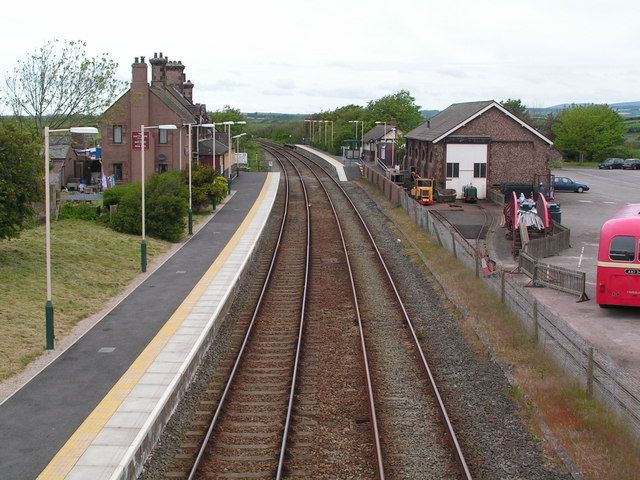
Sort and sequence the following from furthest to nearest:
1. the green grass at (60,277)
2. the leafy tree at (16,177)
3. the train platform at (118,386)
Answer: the leafy tree at (16,177) → the green grass at (60,277) → the train platform at (118,386)

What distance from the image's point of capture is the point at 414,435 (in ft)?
54.1

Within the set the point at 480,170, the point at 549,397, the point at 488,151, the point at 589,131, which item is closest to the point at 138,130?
the point at 480,170

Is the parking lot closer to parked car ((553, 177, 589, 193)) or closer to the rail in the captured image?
parked car ((553, 177, 589, 193))

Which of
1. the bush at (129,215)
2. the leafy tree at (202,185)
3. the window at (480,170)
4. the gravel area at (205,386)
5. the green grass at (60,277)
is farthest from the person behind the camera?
the window at (480,170)

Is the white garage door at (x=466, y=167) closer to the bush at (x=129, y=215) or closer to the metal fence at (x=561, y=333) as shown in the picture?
the metal fence at (x=561, y=333)

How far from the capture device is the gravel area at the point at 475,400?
49.1 feet

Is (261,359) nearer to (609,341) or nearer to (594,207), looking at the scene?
(609,341)

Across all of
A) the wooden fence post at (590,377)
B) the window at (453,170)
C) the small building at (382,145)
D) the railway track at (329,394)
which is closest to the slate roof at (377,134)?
the small building at (382,145)

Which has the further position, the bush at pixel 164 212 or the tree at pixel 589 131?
the tree at pixel 589 131

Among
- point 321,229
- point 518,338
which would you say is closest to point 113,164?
point 321,229

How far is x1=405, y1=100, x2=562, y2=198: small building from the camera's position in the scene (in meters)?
59.3

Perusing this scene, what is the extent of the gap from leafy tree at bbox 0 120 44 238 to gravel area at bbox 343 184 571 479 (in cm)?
1398

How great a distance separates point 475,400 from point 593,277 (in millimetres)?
15363

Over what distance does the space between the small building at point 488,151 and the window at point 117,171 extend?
24.7 metres
